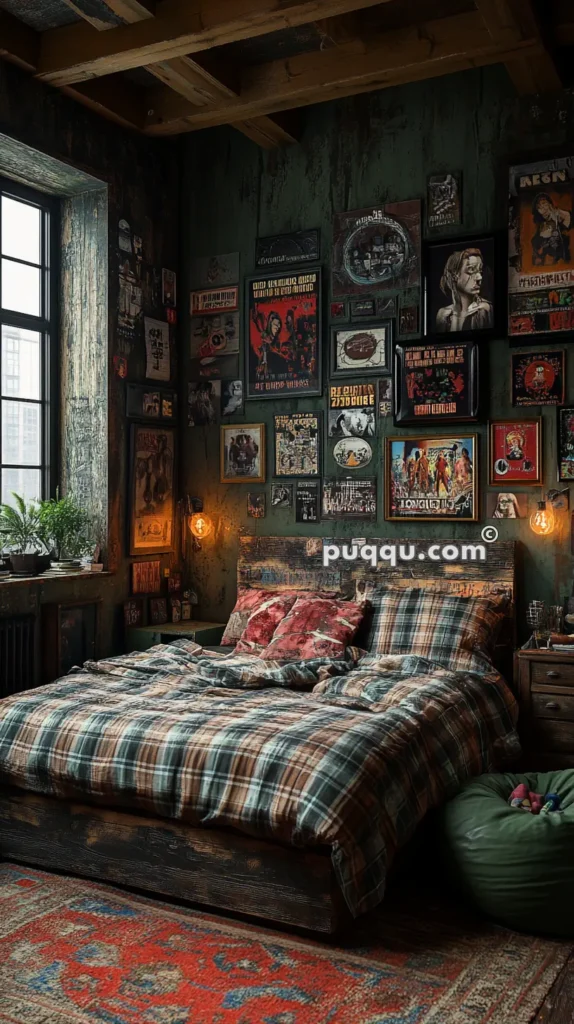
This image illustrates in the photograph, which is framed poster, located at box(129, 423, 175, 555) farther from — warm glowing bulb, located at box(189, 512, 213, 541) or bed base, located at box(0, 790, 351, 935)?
bed base, located at box(0, 790, 351, 935)

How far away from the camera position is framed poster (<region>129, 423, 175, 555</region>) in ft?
18.2

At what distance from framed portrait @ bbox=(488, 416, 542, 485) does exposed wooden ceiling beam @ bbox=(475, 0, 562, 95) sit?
5.81 ft

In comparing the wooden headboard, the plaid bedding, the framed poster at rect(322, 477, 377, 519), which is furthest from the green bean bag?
the framed poster at rect(322, 477, 377, 519)

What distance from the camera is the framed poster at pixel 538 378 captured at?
15.8 ft

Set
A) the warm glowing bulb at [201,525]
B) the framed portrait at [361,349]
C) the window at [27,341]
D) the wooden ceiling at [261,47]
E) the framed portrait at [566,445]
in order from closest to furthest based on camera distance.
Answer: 1. the wooden ceiling at [261,47]
2. the framed portrait at [566,445]
3. the window at [27,341]
4. the framed portrait at [361,349]
5. the warm glowing bulb at [201,525]

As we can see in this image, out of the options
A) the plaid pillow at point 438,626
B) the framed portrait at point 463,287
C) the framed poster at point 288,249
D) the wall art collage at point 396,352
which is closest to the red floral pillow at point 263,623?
the plaid pillow at point 438,626

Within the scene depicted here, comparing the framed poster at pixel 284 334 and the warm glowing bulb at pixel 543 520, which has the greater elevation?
the framed poster at pixel 284 334

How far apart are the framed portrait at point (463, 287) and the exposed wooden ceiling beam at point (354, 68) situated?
0.91 meters

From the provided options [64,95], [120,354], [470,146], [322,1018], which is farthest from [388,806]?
[64,95]

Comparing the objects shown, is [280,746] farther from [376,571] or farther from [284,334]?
[284,334]

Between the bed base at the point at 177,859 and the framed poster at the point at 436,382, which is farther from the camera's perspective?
the framed poster at the point at 436,382

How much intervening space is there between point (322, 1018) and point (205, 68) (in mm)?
4363

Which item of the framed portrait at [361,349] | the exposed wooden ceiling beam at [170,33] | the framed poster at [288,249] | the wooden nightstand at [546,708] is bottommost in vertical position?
the wooden nightstand at [546,708]

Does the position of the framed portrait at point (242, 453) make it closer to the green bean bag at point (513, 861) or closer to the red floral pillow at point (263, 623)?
the red floral pillow at point (263, 623)
